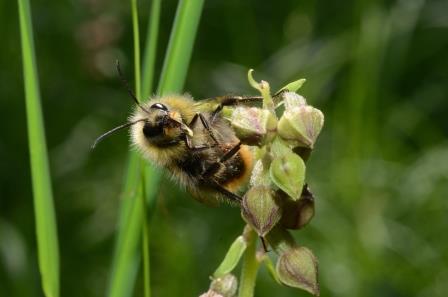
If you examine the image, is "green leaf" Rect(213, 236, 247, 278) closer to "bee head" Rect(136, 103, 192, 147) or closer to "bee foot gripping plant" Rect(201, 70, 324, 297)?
"bee foot gripping plant" Rect(201, 70, 324, 297)

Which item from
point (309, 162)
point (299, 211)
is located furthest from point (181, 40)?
point (309, 162)

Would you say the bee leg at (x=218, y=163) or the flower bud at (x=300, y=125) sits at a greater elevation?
the bee leg at (x=218, y=163)

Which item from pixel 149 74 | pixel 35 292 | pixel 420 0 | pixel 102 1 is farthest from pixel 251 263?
Result: pixel 102 1

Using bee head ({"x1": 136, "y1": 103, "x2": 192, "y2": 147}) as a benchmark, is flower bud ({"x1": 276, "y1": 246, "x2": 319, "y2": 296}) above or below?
below

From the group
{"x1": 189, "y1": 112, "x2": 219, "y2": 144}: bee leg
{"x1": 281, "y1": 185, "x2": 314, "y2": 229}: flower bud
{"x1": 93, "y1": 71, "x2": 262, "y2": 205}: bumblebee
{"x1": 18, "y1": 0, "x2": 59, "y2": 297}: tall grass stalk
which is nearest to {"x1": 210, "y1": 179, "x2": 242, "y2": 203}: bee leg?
{"x1": 93, "y1": 71, "x2": 262, "y2": 205}: bumblebee

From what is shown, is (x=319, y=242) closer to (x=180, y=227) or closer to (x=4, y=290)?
(x=180, y=227)

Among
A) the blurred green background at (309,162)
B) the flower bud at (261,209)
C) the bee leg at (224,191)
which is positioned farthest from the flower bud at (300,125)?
the blurred green background at (309,162)

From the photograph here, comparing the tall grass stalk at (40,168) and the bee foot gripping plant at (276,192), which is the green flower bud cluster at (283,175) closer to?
the bee foot gripping plant at (276,192)
